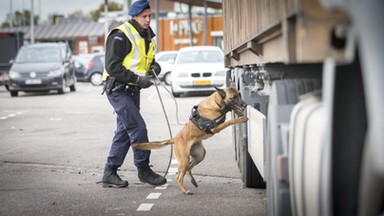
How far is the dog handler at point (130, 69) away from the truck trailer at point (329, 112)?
3.91m

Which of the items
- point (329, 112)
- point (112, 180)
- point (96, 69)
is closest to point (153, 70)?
point (112, 180)

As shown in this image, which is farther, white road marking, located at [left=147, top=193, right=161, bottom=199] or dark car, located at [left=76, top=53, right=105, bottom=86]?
dark car, located at [left=76, top=53, right=105, bottom=86]

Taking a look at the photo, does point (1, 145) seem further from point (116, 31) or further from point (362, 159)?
point (362, 159)

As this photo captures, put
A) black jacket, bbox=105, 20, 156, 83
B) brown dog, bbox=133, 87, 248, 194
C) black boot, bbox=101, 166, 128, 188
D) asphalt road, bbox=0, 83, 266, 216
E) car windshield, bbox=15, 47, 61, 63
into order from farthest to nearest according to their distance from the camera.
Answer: car windshield, bbox=15, 47, 61, 63 < black boot, bbox=101, 166, 128, 188 < black jacket, bbox=105, 20, 156, 83 < brown dog, bbox=133, 87, 248, 194 < asphalt road, bbox=0, 83, 266, 216

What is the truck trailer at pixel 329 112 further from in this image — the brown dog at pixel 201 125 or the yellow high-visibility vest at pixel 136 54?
the yellow high-visibility vest at pixel 136 54

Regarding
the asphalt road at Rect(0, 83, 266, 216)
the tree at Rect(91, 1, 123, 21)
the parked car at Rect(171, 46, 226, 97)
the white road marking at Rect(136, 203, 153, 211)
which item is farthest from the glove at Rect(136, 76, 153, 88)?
the tree at Rect(91, 1, 123, 21)

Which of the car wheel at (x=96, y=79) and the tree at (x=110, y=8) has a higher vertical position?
the tree at (x=110, y=8)

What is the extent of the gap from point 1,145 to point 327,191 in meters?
11.5

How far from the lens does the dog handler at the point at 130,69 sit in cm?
898

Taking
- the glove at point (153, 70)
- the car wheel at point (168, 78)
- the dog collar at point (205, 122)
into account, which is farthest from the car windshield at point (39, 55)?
the dog collar at point (205, 122)

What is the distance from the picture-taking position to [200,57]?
96.7 feet

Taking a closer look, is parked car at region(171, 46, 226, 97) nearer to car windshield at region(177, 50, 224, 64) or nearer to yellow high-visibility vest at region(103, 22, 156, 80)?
car windshield at region(177, 50, 224, 64)

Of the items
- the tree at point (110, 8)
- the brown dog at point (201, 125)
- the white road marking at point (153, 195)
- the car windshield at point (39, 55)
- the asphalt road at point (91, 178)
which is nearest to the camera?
the asphalt road at point (91, 178)

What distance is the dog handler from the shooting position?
898 cm
